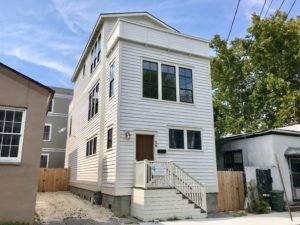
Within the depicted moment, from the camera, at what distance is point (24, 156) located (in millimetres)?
8680

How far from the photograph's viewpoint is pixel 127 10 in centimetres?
1600

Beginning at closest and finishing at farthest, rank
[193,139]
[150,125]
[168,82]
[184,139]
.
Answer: [150,125]
[184,139]
[193,139]
[168,82]

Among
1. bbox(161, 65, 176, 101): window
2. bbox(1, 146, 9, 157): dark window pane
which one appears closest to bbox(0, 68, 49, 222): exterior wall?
bbox(1, 146, 9, 157): dark window pane

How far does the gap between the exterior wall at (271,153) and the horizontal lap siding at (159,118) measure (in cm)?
284

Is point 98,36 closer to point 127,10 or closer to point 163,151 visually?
point 127,10

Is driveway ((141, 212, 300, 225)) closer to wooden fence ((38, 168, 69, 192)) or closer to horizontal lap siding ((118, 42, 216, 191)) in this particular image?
horizontal lap siding ((118, 42, 216, 191))

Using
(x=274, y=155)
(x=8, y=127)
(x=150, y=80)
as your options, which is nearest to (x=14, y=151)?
(x=8, y=127)

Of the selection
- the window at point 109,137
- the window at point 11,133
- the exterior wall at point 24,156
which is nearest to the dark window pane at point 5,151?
the window at point 11,133

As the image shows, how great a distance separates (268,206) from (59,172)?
15.6 meters

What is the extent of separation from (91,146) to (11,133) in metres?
7.21

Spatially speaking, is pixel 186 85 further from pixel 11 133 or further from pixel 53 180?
pixel 53 180

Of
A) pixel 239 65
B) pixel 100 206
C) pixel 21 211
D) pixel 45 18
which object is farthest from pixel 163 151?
pixel 239 65

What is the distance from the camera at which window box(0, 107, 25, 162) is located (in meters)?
8.59

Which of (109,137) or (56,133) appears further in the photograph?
(56,133)
